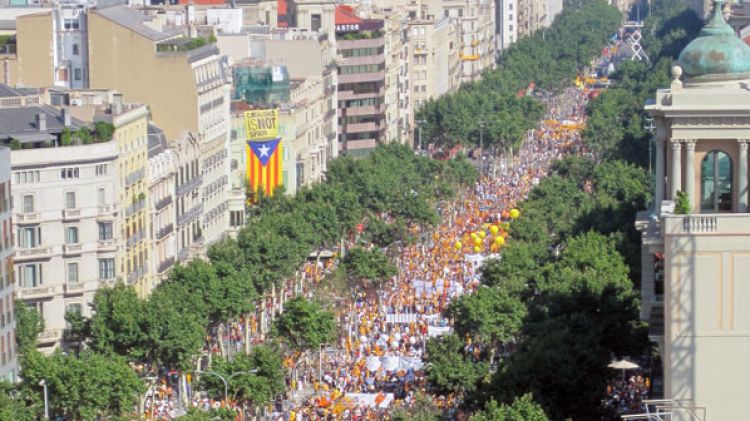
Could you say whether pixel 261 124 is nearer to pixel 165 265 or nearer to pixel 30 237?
pixel 165 265

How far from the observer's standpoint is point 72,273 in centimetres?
12744

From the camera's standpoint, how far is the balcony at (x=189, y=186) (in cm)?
15120

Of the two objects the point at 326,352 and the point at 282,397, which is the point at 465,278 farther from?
the point at 282,397

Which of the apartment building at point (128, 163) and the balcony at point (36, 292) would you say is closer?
the balcony at point (36, 292)

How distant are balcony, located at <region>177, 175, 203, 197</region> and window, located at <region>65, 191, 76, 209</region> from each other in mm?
Answer: 22394

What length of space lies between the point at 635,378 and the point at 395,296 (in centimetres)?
5227

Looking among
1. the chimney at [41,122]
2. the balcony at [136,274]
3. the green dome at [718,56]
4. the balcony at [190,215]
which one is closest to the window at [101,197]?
the balcony at [136,274]

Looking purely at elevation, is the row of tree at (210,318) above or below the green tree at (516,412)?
below

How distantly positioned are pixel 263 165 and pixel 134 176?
40454 mm

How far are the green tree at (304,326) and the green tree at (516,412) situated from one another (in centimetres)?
3876

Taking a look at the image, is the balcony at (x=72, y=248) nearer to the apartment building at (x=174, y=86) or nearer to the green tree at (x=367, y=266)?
the apartment building at (x=174, y=86)

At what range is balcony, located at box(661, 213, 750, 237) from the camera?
74875 millimetres

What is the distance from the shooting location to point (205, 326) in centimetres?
12775

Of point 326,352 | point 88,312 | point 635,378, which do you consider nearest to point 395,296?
point 326,352
